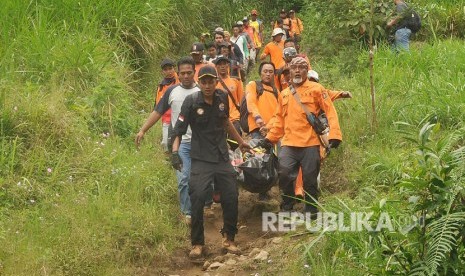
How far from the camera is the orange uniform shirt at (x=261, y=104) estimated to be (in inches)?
341

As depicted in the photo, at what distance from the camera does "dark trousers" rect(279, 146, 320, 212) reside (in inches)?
283

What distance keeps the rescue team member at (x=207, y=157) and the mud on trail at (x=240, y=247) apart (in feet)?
0.46

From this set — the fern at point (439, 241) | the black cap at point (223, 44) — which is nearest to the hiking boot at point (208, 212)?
the fern at point (439, 241)

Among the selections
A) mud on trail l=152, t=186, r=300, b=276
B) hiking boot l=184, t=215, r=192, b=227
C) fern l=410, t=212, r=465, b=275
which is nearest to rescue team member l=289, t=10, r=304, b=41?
mud on trail l=152, t=186, r=300, b=276

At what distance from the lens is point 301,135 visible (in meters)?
7.26

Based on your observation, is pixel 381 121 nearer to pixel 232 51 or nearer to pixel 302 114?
pixel 302 114

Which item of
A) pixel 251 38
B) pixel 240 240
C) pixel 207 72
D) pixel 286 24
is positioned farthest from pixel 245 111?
pixel 286 24

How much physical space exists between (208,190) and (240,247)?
0.69 metres

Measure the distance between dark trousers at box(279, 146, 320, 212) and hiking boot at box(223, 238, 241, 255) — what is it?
730mm

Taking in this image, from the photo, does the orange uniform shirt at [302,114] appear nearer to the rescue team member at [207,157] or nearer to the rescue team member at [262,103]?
the rescue team member at [207,157]

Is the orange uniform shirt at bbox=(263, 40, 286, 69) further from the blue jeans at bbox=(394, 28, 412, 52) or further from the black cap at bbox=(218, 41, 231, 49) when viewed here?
the blue jeans at bbox=(394, 28, 412, 52)

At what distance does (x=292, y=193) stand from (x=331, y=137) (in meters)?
0.83

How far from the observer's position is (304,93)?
24.2 feet

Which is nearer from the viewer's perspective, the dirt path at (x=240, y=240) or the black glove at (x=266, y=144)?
the dirt path at (x=240, y=240)
